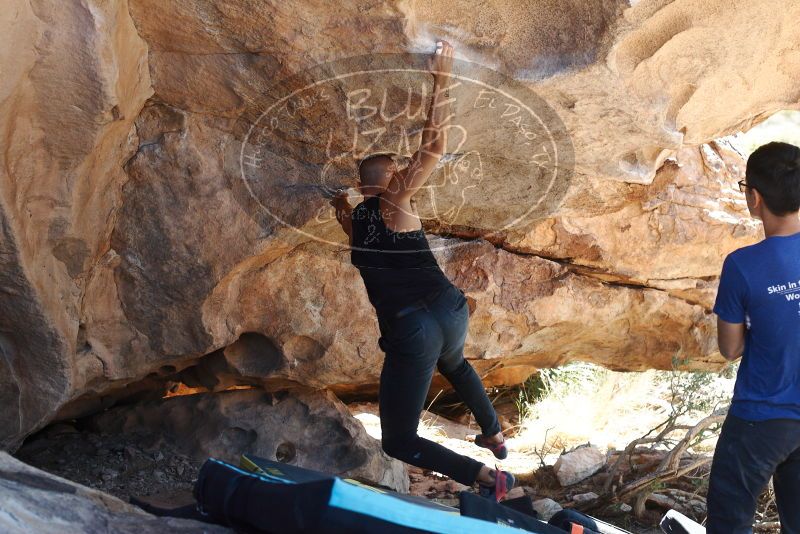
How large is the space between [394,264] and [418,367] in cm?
40

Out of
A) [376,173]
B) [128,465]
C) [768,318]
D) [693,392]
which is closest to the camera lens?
[768,318]

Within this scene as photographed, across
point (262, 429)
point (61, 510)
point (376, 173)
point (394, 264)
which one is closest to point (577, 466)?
point (262, 429)

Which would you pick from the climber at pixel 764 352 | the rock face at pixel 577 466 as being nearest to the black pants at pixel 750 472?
the climber at pixel 764 352

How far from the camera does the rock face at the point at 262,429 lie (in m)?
4.59

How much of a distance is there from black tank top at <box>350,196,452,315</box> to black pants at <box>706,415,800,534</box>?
1.18m

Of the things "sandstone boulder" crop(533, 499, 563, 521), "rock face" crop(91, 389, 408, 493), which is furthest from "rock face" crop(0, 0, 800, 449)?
"sandstone boulder" crop(533, 499, 563, 521)

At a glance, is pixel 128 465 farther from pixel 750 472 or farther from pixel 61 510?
pixel 750 472

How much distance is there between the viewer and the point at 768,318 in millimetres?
2623

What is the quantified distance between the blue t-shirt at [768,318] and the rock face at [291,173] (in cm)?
104

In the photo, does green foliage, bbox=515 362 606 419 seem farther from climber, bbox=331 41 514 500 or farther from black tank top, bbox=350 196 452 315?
black tank top, bbox=350 196 452 315

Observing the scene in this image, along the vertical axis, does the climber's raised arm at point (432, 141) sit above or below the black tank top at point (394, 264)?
above

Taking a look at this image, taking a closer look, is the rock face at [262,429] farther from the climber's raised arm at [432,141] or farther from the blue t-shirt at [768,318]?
the blue t-shirt at [768,318]

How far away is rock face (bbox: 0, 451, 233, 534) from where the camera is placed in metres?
1.96

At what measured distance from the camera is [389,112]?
11.9 ft
